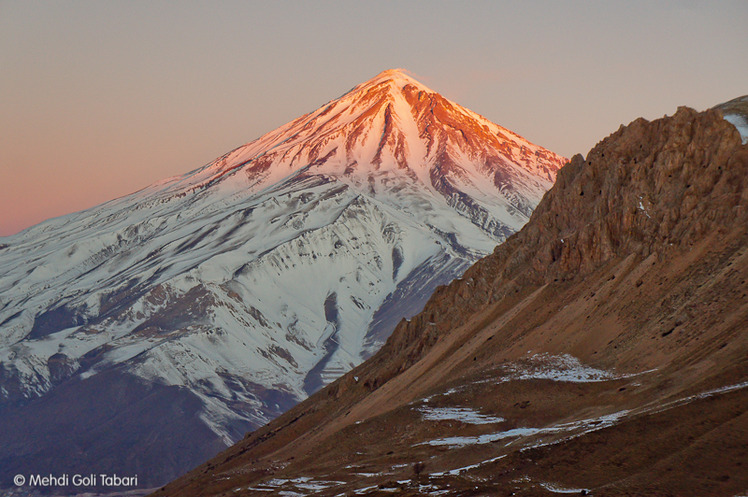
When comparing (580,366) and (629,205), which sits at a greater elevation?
(629,205)

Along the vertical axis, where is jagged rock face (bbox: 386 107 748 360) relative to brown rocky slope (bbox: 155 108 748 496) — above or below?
above

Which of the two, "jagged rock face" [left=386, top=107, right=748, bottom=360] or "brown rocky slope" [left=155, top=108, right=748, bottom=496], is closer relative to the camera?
"brown rocky slope" [left=155, top=108, right=748, bottom=496]

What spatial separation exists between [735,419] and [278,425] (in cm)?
5910

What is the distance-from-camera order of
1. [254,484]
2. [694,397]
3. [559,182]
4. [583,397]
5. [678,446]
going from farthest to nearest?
[559,182] < [254,484] < [583,397] < [694,397] < [678,446]

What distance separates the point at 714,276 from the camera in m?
57.2

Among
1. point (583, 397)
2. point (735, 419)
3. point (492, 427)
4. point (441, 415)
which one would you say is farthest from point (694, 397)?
point (441, 415)

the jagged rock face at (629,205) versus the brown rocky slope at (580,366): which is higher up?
the jagged rock face at (629,205)

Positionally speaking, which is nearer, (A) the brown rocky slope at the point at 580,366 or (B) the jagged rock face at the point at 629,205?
(A) the brown rocky slope at the point at 580,366

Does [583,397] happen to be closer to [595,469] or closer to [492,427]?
[492,427]

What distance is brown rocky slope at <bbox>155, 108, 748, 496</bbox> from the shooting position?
39156 millimetres

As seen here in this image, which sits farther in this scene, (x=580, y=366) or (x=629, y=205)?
(x=629, y=205)

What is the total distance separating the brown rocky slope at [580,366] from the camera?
128ft

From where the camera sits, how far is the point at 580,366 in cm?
5900

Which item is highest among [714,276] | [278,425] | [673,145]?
[673,145]
